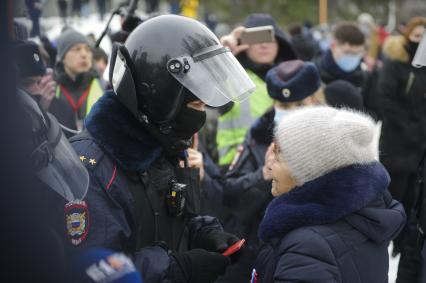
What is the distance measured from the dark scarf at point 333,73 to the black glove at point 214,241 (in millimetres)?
3201

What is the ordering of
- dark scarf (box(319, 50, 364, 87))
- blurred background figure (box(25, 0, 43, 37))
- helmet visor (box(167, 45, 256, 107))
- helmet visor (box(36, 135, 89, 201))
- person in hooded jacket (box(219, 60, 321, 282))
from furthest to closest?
1. dark scarf (box(319, 50, 364, 87))
2. blurred background figure (box(25, 0, 43, 37))
3. person in hooded jacket (box(219, 60, 321, 282))
4. helmet visor (box(167, 45, 256, 107))
5. helmet visor (box(36, 135, 89, 201))

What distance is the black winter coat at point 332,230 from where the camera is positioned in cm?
176

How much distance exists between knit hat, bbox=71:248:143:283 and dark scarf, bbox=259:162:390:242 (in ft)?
2.73

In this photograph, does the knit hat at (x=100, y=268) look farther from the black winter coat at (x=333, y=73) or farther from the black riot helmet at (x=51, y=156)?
the black winter coat at (x=333, y=73)

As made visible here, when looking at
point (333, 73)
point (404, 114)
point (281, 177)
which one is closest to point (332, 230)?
point (281, 177)

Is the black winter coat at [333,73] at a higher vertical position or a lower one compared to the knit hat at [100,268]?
lower

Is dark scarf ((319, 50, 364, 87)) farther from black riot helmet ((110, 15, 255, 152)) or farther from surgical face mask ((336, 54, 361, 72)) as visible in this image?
black riot helmet ((110, 15, 255, 152))

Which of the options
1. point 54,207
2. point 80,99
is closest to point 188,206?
point 54,207

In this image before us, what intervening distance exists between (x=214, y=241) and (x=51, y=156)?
1149mm

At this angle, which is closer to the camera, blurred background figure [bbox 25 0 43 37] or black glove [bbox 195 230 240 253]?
black glove [bbox 195 230 240 253]

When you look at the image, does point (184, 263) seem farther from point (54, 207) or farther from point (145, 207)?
point (54, 207)

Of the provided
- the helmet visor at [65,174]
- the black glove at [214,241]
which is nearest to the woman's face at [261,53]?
the black glove at [214,241]

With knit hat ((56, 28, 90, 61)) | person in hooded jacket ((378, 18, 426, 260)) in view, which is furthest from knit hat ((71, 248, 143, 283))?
person in hooded jacket ((378, 18, 426, 260))

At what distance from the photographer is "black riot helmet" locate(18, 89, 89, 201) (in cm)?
116
